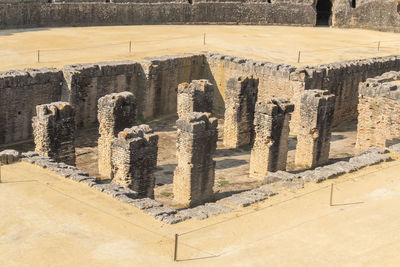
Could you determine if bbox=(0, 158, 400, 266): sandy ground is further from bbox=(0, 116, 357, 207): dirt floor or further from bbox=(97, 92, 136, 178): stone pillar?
bbox=(97, 92, 136, 178): stone pillar

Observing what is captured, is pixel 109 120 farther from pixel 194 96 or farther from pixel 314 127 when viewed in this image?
pixel 314 127

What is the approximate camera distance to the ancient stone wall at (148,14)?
34.6m

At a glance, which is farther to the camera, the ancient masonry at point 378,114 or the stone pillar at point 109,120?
the ancient masonry at point 378,114

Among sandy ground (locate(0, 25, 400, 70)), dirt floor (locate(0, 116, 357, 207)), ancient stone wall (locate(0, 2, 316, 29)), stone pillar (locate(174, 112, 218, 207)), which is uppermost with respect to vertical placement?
ancient stone wall (locate(0, 2, 316, 29))

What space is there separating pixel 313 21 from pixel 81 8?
45.0 feet

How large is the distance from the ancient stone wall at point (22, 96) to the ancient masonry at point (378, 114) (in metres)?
10.7

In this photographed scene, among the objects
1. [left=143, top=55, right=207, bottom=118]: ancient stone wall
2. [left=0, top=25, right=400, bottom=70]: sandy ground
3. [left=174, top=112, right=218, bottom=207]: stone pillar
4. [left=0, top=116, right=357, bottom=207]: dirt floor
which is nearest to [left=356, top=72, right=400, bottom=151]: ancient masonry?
[left=0, top=116, right=357, bottom=207]: dirt floor

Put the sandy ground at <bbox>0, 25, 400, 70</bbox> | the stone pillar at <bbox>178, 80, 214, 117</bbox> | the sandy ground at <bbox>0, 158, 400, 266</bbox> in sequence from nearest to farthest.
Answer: the sandy ground at <bbox>0, 158, 400, 266</bbox>
the stone pillar at <bbox>178, 80, 214, 117</bbox>
the sandy ground at <bbox>0, 25, 400, 70</bbox>

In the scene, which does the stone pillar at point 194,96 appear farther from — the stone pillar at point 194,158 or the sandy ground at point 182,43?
the sandy ground at point 182,43

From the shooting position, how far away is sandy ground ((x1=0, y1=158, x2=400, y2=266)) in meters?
12.7

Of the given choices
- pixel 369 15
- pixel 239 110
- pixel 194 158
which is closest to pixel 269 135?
pixel 194 158

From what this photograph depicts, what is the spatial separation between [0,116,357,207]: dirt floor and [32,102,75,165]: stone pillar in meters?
1.66

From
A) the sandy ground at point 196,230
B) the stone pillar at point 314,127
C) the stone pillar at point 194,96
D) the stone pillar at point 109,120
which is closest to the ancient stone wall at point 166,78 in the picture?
the stone pillar at point 194,96

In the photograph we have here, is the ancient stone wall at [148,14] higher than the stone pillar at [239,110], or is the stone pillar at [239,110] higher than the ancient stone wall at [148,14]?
the ancient stone wall at [148,14]
